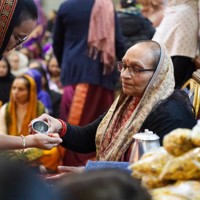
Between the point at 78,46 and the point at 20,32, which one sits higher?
the point at 20,32

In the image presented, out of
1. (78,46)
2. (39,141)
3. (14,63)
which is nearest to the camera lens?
(39,141)

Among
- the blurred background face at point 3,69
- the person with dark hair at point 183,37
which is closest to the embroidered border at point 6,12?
the person with dark hair at point 183,37

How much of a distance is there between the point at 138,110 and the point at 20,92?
285 cm

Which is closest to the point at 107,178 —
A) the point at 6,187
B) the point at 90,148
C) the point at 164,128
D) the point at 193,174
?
the point at 6,187

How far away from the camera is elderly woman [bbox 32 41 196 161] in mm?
3236

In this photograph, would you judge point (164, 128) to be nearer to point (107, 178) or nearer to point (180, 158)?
point (180, 158)

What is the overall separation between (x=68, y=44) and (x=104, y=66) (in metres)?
0.40

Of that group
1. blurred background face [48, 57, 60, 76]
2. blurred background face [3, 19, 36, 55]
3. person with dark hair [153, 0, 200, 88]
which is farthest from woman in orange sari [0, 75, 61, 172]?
blurred background face [3, 19, 36, 55]

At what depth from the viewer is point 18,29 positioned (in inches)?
126

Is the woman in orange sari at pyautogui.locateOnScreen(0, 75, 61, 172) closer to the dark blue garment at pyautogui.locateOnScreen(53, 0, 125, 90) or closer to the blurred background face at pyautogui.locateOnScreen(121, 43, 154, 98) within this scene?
the dark blue garment at pyautogui.locateOnScreen(53, 0, 125, 90)

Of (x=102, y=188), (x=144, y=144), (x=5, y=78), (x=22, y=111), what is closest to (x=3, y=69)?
(x=5, y=78)

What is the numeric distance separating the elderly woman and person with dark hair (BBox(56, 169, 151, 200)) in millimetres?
1629

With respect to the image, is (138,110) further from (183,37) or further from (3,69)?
(3,69)

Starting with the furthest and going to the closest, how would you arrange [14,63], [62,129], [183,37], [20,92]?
[14,63] < [20,92] < [183,37] < [62,129]
